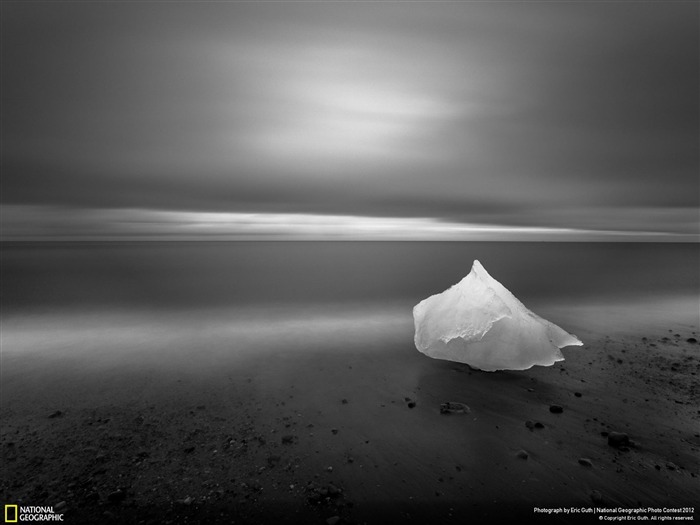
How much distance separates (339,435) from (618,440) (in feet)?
20.9

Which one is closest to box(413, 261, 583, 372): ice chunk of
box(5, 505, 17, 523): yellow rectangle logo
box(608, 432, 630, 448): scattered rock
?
box(608, 432, 630, 448): scattered rock

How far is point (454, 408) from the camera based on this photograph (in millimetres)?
9617

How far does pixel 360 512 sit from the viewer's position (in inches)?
242

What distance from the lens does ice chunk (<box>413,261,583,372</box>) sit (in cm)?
1208

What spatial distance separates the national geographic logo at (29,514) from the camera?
19.8 feet

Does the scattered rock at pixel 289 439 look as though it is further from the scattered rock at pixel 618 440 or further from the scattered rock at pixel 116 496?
the scattered rock at pixel 618 440

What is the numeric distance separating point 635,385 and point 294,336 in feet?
47.0

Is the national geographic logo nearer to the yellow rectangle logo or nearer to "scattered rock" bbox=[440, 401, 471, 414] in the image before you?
the yellow rectangle logo

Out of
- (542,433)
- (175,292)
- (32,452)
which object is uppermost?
(542,433)

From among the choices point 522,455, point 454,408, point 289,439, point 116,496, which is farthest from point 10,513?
point 522,455

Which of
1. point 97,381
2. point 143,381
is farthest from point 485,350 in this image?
point 97,381

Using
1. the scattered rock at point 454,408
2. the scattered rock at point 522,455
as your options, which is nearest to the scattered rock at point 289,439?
the scattered rock at point 454,408

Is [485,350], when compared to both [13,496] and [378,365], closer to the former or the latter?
[378,365]

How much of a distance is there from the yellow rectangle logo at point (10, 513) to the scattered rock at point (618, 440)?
11857 millimetres
